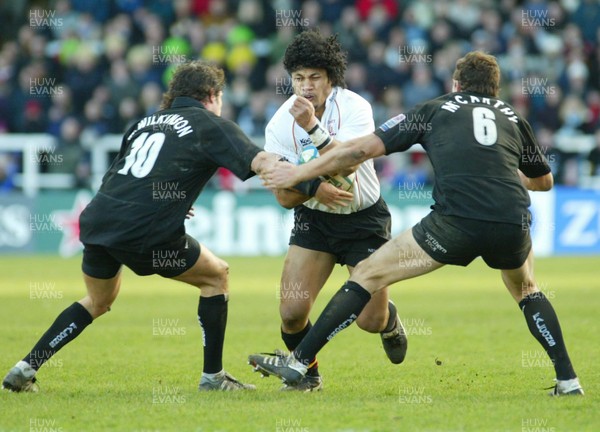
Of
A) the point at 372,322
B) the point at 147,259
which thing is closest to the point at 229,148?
the point at 147,259

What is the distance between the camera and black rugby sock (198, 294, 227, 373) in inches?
295

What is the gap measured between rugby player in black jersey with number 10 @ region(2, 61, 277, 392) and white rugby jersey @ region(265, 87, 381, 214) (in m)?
0.54

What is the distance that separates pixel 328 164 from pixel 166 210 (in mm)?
1150

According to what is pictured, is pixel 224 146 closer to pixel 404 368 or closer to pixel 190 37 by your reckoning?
pixel 404 368

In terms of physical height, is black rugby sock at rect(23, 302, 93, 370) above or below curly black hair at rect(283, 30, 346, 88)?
below

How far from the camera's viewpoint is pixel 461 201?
6.88 meters

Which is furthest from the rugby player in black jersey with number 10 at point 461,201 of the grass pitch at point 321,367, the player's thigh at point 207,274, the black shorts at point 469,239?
the player's thigh at point 207,274

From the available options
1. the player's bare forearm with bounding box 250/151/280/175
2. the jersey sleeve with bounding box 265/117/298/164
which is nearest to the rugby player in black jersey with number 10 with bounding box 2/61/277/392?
the player's bare forearm with bounding box 250/151/280/175

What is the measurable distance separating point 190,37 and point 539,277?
991 cm

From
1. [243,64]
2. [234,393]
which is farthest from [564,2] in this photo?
[234,393]

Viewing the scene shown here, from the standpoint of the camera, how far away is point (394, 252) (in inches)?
275

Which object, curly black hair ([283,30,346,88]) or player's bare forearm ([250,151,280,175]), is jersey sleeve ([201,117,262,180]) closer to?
player's bare forearm ([250,151,280,175])

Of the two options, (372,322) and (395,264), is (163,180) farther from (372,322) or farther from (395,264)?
(372,322)

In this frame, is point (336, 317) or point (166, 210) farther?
point (166, 210)
